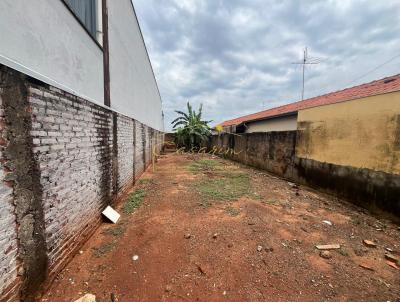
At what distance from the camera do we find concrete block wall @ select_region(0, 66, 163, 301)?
148cm

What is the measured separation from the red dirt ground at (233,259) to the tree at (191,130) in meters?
13.5

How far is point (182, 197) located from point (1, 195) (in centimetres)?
352

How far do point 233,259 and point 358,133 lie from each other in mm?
4259

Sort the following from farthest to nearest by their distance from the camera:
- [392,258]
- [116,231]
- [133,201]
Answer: [133,201], [116,231], [392,258]

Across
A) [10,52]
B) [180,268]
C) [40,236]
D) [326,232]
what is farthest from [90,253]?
[326,232]

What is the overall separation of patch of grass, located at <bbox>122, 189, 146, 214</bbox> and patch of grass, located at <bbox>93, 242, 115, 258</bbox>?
1173 mm

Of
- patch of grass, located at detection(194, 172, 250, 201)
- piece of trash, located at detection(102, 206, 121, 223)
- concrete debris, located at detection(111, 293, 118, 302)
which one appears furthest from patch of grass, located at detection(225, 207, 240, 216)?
concrete debris, located at detection(111, 293, 118, 302)

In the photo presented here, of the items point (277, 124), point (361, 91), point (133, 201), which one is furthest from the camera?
point (277, 124)

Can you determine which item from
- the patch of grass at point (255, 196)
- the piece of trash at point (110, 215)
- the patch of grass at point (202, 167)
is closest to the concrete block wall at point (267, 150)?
the patch of grass at point (202, 167)

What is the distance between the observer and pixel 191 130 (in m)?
17.1

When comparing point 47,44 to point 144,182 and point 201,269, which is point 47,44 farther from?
point 144,182

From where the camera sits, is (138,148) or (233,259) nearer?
Answer: (233,259)

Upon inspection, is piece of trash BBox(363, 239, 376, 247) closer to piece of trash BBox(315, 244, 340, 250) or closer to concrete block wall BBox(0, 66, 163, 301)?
piece of trash BBox(315, 244, 340, 250)

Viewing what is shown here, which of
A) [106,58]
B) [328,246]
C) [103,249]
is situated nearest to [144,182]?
[106,58]
